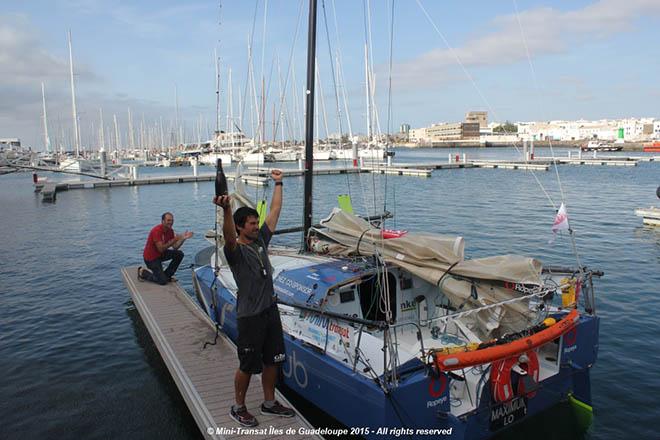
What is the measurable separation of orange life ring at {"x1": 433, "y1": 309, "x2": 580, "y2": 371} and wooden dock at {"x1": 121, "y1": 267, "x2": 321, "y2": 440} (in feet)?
Answer: 5.60

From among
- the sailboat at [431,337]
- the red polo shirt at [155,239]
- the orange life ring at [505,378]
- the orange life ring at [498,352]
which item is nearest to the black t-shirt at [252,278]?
the sailboat at [431,337]

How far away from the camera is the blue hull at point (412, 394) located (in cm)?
526

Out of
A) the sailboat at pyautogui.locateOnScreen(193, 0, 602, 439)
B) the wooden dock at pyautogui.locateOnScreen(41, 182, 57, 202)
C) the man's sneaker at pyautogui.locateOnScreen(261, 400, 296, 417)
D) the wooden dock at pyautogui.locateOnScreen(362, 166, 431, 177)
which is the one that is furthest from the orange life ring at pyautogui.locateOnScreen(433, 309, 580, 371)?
the wooden dock at pyautogui.locateOnScreen(362, 166, 431, 177)

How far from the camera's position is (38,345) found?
10.2 m

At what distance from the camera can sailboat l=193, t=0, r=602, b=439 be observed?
5.35 metres

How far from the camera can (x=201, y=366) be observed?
24.4 feet

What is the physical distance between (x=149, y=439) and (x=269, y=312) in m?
3.20

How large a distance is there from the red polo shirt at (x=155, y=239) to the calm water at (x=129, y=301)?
63.3 inches

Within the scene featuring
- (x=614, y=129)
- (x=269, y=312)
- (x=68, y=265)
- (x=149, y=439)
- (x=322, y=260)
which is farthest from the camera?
(x=614, y=129)

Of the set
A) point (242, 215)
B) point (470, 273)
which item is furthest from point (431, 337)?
point (242, 215)

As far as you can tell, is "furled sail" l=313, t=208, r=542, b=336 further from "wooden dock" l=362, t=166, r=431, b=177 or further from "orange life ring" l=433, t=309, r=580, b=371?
"wooden dock" l=362, t=166, r=431, b=177

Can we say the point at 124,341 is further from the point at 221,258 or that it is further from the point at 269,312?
the point at 269,312

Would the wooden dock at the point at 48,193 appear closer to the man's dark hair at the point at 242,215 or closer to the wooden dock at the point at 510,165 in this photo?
the man's dark hair at the point at 242,215

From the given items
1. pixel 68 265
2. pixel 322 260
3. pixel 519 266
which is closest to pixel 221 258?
pixel 322 260
